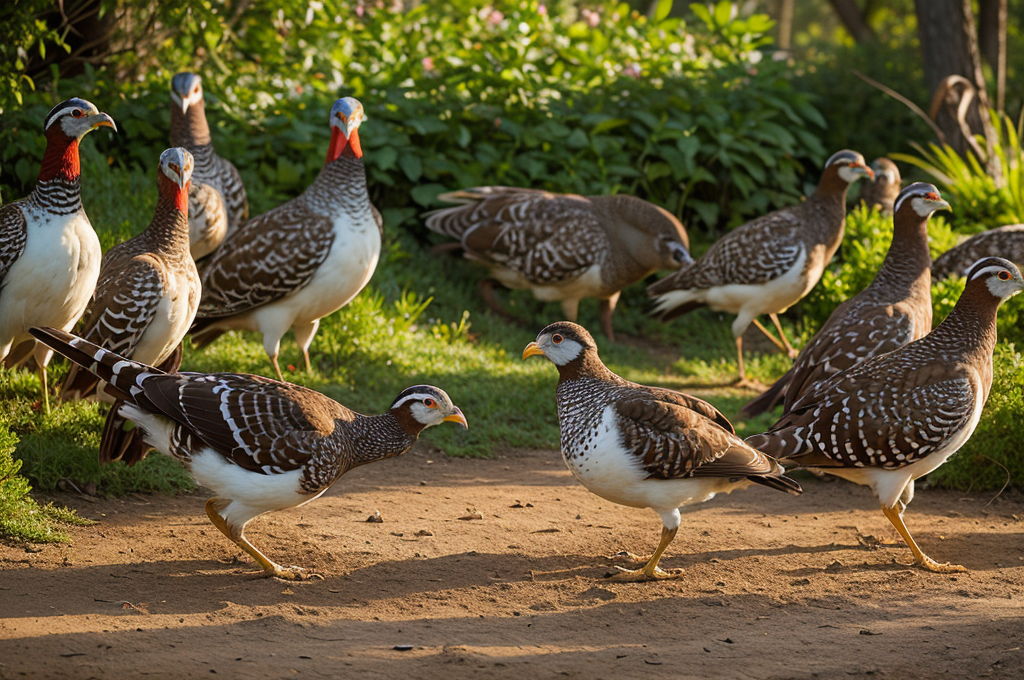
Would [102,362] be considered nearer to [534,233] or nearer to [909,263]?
[534,233]

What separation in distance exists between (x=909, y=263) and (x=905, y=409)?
1818mm

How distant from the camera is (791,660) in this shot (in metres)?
4.21

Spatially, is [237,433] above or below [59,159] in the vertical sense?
below

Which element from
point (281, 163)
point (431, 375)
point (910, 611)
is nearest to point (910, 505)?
point (910, 611)

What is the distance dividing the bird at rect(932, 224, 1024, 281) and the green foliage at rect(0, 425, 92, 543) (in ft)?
21.2

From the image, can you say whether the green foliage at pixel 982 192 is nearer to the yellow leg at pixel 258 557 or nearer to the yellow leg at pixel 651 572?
the yellow leg at pixel 651 572

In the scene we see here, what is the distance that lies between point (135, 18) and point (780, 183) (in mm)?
6480

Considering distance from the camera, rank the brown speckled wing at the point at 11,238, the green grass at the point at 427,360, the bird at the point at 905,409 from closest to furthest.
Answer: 1. the bird at the point at 905,409
2. the brown speckled wing at the point at 11,238
3. the green grass at the point at 427,360

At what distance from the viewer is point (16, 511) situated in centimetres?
509

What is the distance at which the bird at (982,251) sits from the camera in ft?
26.0

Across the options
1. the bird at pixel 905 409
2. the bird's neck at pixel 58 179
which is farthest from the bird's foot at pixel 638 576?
the bird's neck at pixel 58 179

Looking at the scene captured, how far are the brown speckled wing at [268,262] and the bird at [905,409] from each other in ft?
10.4

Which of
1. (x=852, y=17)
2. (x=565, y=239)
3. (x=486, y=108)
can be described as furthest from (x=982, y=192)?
(x=852, y=17)

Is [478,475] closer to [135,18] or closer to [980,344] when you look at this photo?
[980,344]
